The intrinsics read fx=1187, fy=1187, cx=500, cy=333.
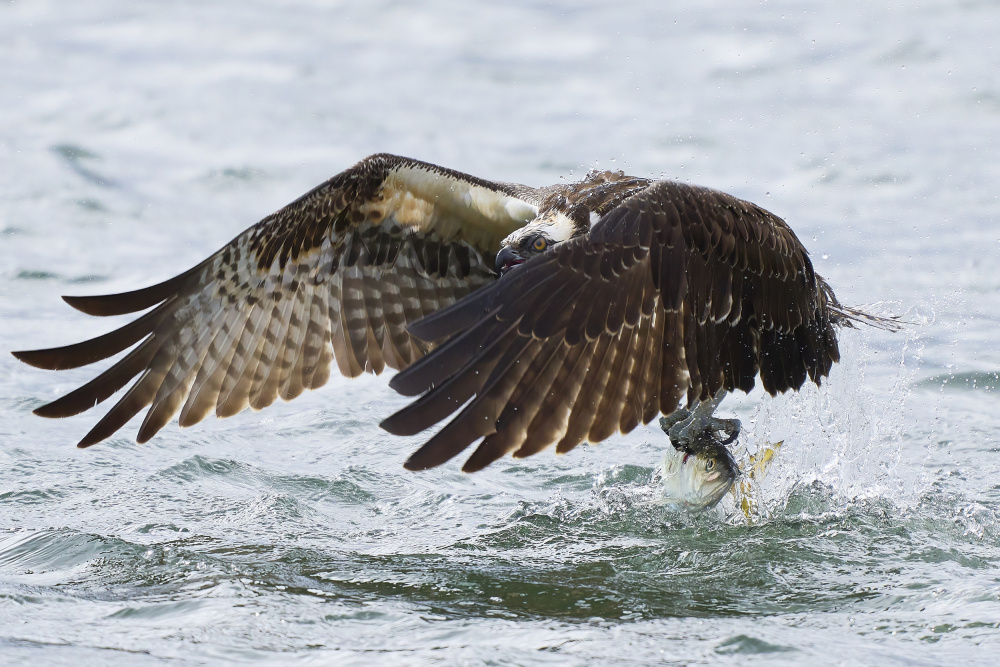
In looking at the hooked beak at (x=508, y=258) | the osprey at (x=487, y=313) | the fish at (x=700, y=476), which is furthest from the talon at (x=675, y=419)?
the hooked beak at (x=508, y=258)

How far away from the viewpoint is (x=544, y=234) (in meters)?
5.89

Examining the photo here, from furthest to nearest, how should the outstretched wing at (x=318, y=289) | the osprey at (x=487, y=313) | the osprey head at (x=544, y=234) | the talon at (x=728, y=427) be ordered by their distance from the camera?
the outstretched wing at (x=318, y=289) < the talon at (x=728, y=427) < the osprey head at (x=544, y=234) < the osprey at (x=487, y=313)

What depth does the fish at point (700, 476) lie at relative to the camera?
608cm

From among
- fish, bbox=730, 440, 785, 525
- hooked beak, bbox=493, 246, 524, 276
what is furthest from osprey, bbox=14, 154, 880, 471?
fish, bbox=730, 440, 785, 525

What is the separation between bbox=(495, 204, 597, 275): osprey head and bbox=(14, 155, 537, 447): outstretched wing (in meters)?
0.62

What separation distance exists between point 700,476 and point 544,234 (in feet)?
4.87

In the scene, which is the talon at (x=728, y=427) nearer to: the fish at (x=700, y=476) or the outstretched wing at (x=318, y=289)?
→ the fish at (x=700, y=476)

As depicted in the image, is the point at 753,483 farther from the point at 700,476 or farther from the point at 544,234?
the point at 544,234

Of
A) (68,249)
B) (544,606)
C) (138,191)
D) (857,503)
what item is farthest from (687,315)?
(138,191)

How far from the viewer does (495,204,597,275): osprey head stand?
231 inches

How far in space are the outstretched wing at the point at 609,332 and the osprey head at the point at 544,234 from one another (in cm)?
80

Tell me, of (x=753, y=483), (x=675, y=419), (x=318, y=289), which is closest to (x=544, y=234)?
(x=675, y=419)

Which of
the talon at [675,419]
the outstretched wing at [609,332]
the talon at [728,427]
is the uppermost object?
the outstretched wing at [609,332]

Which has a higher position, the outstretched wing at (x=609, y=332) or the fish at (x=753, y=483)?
the outstretched wing at (x=609, y=332)
